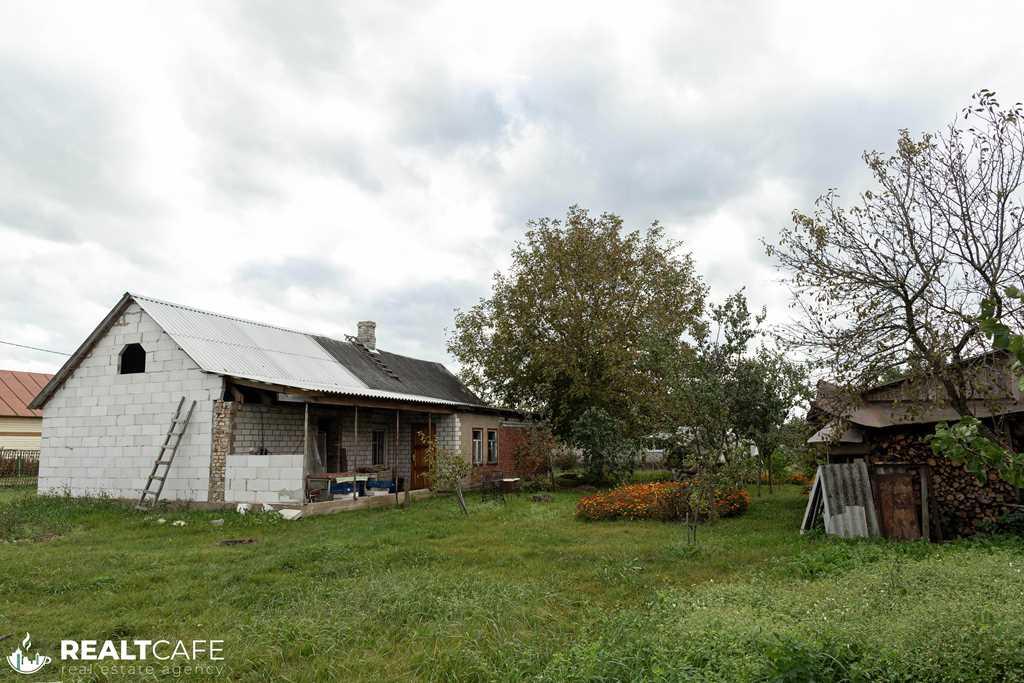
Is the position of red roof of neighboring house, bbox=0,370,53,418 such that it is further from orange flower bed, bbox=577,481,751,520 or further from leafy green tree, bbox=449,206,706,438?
orange flower bed, bbox=577,481,751,520

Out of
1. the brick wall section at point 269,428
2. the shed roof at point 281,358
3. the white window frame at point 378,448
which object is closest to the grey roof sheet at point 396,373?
the shed roof at point 281,358

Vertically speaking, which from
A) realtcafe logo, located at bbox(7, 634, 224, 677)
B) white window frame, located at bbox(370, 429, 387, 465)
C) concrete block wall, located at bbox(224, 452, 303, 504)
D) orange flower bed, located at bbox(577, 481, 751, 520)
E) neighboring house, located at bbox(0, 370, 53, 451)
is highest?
neighboring house, located at bbox(0, 370, 53, 451)

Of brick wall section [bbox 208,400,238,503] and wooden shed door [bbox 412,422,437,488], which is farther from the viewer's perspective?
wooden shed door [bbox 412,422,437,488]

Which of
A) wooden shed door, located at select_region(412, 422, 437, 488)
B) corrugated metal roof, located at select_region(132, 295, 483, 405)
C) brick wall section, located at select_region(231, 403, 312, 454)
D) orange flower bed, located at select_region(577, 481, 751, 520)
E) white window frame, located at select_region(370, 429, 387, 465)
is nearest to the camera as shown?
orange flower bed, located at select_region(577, 481, 751, 520)

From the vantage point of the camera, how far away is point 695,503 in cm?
1112

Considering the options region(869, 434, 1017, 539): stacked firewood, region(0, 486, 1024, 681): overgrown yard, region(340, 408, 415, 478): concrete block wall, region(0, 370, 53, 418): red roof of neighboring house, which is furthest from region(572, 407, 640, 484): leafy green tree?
region(0, 370, 53, 418): red roof of neighboring house

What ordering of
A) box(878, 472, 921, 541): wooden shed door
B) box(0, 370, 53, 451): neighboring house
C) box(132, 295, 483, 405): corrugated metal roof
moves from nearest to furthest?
box(878, 472, 921, 541): wooden shed door → box(132, 295, 483, 405): corrugated metal roof → box(0, 370, 53, 451): neighboring house

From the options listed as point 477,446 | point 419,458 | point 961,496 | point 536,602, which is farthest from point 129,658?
point 477,446

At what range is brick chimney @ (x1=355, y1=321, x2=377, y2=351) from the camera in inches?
1050

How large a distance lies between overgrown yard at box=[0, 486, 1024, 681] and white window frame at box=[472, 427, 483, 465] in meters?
11.6

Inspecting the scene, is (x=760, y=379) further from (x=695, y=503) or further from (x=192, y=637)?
(x=192, y=637)

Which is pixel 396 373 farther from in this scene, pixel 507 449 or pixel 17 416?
pixel 17 416

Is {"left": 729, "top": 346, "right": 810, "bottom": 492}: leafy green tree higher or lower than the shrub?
higher

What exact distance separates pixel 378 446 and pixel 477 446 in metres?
3.82
